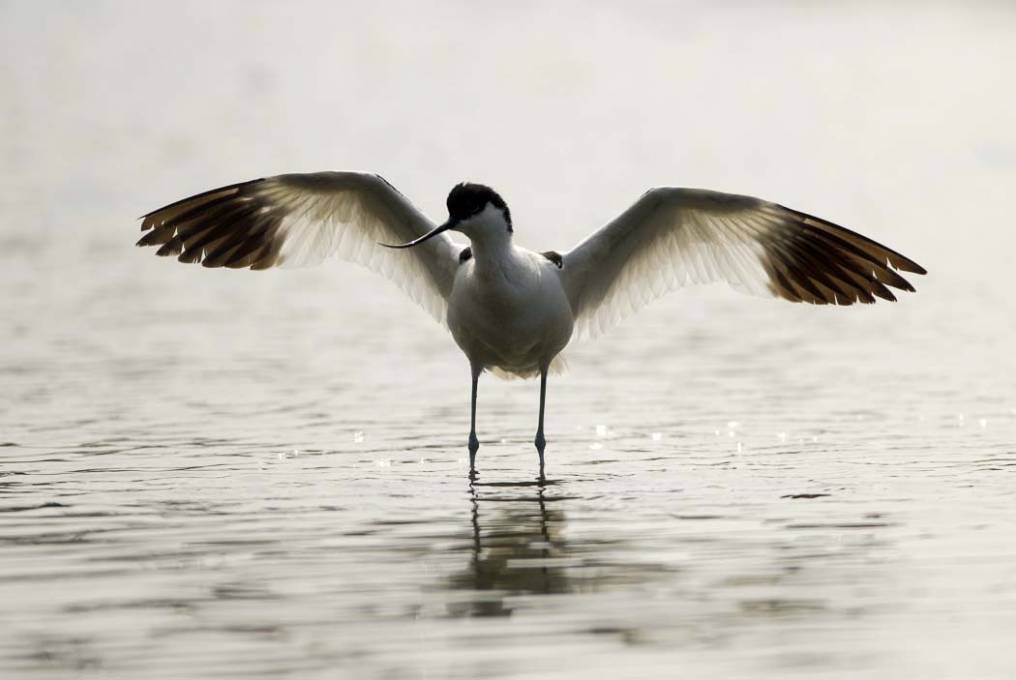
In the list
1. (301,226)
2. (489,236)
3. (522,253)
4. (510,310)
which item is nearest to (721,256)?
(522,253)

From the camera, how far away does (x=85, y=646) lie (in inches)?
237

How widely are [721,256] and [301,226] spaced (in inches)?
109

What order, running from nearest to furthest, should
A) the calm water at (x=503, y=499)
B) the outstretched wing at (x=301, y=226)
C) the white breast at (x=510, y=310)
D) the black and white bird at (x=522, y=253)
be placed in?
the calm water at (x=503, y=499) < the white breast at (x=510, y=310) < the black and white bird at (x=522, y=253) < the outstretched wing at (x=301, y=226)

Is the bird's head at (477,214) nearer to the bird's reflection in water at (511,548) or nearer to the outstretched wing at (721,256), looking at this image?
the outstretched wing at (721,256)

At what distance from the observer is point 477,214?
10.5m

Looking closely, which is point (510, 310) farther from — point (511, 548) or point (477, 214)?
point (511, 548)

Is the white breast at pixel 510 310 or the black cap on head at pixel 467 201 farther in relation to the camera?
the white breast at pixel 510 310

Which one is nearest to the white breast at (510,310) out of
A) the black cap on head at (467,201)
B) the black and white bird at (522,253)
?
the black and white bird at (522,253)

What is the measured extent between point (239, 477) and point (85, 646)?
384cm

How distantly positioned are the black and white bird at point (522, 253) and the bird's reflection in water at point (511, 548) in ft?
4.38

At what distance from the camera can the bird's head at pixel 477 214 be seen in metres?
10.5

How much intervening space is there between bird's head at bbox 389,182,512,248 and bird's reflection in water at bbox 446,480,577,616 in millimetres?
1583

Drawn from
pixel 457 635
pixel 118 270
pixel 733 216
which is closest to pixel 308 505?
pixel 457 635

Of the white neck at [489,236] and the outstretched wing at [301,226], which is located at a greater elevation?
the outstretched wing at [301,226]
